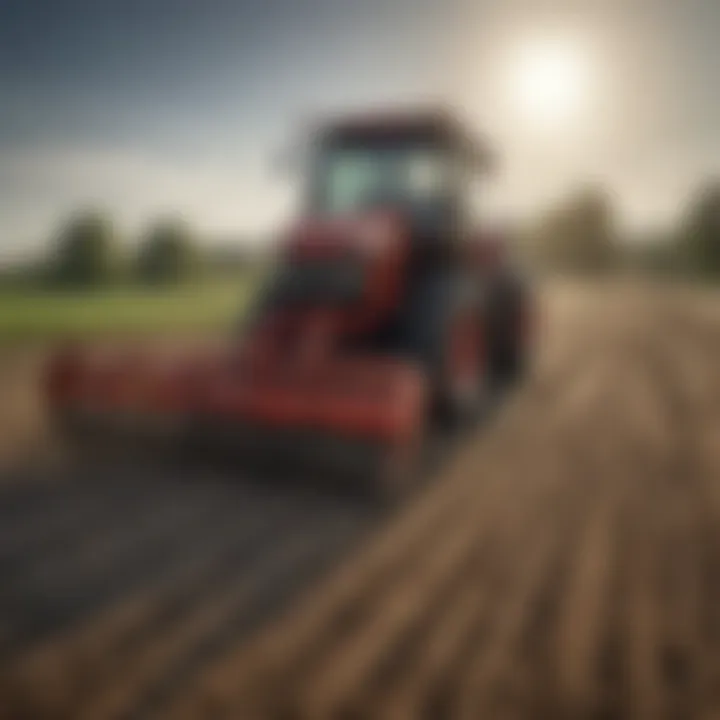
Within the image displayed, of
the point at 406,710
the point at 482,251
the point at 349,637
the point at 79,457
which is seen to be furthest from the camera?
the point at 482,251

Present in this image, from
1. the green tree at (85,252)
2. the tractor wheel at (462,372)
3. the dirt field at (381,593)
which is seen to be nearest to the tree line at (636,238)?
the dirt field at (381,593)

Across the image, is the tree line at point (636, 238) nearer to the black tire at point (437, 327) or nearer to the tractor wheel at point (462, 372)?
the black tire at point (437, 327)

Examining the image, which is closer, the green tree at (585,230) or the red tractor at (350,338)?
the green tree at (585,230)

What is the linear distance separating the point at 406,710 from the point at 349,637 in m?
0.22

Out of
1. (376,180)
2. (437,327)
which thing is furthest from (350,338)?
(376,180)

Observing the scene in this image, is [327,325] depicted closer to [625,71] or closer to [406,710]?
[625,71]

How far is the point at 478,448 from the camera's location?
255 cm

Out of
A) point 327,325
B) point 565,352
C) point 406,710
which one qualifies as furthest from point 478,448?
point 565,352

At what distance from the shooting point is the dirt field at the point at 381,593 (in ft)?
4.01

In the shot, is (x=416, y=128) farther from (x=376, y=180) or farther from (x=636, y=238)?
(x=636, y=238)

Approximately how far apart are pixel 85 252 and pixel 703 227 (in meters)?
Answer: 1.34

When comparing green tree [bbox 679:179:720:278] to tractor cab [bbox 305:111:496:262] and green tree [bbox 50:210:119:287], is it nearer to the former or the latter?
tractor cab [bbox 305:111:496:262]

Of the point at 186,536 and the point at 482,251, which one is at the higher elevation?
the point at 482,251

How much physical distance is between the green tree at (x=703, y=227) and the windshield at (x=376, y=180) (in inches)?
29.5
